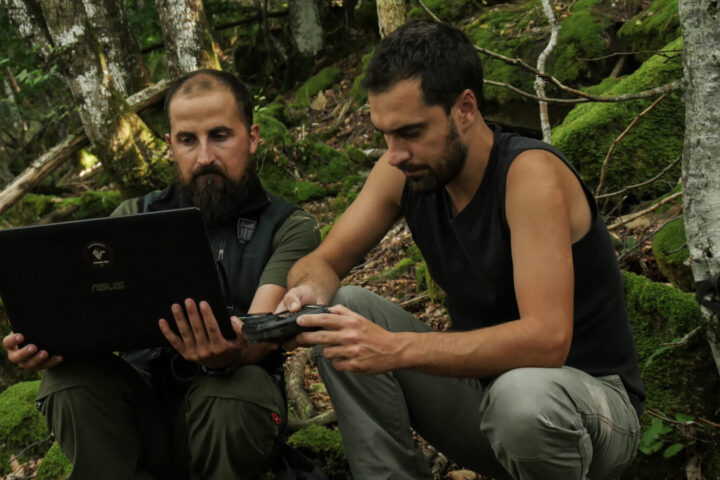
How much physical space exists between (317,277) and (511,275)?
0.89 meters

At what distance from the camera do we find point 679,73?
16.6 ft

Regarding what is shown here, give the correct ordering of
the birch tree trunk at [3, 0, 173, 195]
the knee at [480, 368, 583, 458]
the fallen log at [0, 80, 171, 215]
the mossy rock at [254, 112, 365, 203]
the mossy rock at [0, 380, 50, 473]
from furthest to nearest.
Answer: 1. the mossy rock at [254, 112, 365, 203]
2. the fallen log at [0, 80, 171, 215]
3. the birch tree trunk at [3, 0, 173, 195]
4. the mossy rock at [0, 380, 50, 473]
5. the knee at [480, 368, 583, 458]

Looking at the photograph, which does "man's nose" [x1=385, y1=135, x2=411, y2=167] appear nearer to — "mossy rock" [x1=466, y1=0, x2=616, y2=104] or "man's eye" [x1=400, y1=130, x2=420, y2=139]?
"man's eye" [x1=400, y1=130, x2=420, y2=139]

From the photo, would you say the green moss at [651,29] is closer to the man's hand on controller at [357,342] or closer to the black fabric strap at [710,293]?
the black fabric strap at [710,293]

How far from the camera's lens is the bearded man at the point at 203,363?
3018mm

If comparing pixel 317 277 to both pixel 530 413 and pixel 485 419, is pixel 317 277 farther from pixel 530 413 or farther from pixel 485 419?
pixel 530 413

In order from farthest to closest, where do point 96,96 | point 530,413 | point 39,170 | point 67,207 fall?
point 67,207, point 39,170, point 96,96, point 530,413

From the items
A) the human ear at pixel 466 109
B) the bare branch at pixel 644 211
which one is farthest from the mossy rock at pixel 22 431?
the bare branch at pixel 644 211

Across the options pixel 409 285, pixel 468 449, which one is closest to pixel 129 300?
pixel 468 449

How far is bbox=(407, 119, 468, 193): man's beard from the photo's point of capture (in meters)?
2.89

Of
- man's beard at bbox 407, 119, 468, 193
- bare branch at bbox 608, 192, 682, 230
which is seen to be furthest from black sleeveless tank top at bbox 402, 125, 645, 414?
bare branch at bbox 608, 192, 682, 230

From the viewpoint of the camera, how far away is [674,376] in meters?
3.46

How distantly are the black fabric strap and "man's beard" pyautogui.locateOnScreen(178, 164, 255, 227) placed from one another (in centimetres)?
220

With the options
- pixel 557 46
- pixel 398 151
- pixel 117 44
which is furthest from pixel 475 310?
pixel 117 44
